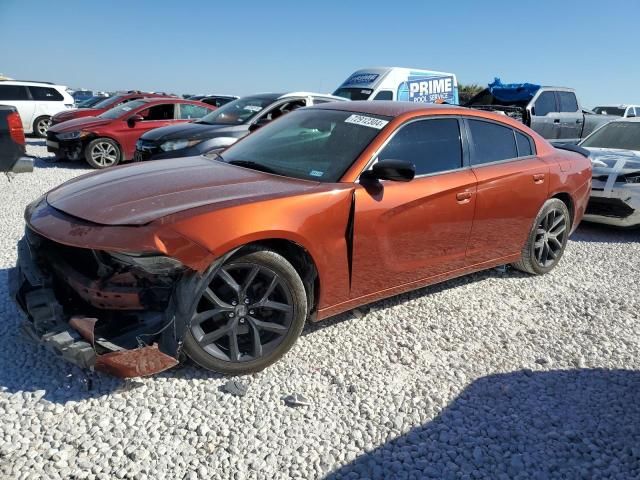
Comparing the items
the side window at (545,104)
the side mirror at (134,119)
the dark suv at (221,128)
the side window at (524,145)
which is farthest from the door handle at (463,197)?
the side window at (545,104)

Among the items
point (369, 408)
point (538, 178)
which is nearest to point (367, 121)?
point (538, 178)

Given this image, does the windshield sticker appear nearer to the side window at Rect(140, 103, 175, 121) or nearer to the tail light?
the tail light

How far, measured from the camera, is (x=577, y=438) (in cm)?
255

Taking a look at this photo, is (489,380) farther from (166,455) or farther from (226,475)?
(166,455)

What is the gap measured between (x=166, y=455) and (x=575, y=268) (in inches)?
176

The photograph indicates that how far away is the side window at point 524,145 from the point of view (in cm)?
443

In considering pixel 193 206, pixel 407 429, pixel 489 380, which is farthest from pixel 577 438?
pixel 193 206

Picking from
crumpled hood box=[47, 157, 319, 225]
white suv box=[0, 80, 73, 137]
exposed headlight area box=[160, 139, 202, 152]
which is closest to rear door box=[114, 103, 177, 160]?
exposed headlight area box=[160, 139, 202, 152]

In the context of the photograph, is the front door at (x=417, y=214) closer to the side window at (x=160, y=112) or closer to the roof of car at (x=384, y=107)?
the roof of car at (x=384, y=107)

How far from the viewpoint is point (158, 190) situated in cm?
296

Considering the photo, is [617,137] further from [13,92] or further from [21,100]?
[13,92]

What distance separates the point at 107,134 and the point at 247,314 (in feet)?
27.6

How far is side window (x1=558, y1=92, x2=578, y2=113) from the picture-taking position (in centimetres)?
1321

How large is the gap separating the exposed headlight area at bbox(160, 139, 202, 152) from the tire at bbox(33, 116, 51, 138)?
365 inches
